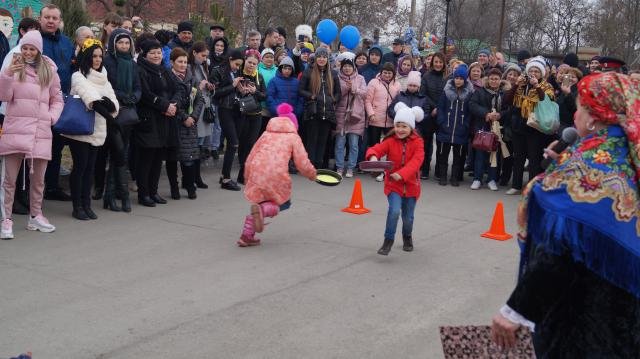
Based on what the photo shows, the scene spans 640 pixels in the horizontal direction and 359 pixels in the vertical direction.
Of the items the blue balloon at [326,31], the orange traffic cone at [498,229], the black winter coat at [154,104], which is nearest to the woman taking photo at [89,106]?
the black winter coat at [154,104]

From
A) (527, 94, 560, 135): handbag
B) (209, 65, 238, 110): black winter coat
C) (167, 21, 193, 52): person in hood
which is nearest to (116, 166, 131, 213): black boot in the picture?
(209, 65, 238, 110): black winter coat

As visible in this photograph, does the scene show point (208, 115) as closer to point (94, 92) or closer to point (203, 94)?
point (203, 94)

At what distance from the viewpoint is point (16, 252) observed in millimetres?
7234

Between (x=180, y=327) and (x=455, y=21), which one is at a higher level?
(x=455, y=21)

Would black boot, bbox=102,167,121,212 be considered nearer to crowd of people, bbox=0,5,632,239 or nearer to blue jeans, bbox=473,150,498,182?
crowd of people, bbox=0,5,632,239

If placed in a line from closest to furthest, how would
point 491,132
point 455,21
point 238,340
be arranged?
point 238,340
point 491,132
point 455,21

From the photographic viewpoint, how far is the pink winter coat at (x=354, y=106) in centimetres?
1289

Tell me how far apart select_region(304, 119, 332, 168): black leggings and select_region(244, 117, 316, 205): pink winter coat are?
4.43 m

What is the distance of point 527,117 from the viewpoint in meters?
11.7

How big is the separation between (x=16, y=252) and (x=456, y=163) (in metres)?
7.68

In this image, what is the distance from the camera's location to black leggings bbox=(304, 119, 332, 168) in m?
12.7

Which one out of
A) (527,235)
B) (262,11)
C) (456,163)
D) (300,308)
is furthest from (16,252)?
(262,11)

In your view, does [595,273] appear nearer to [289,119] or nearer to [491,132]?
[289,119]

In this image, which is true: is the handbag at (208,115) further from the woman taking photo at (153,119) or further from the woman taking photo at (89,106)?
the woman taking photo at (89,106)
